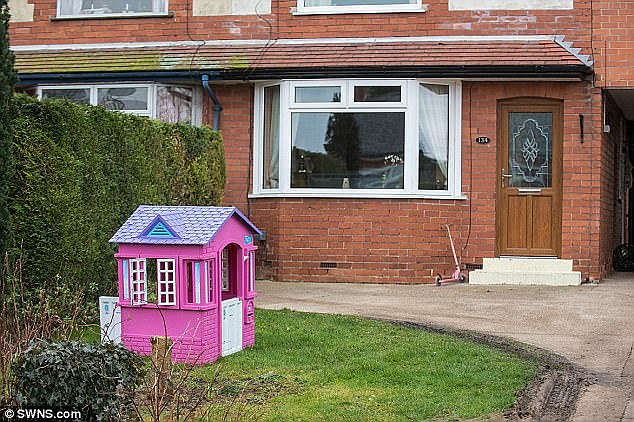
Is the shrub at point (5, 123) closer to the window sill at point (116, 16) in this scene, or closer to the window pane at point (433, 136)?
the window pane at point (433, 136)

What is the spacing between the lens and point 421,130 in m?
14.7

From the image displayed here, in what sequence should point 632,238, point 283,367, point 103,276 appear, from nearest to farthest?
1. point 283,367
2. point 103,276
3. point 632,238

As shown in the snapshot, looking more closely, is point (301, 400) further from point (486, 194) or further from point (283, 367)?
point (486, 194)

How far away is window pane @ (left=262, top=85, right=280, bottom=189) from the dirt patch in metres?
6.32

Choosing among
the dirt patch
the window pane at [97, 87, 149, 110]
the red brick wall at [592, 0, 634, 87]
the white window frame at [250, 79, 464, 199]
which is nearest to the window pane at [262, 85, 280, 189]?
the white window frame at [250, 79, 464, 199]

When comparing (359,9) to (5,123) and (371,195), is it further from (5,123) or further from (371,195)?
(5,123)

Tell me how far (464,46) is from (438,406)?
9.15 metres

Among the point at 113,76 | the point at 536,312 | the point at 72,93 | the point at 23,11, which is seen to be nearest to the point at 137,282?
the point at 536,312

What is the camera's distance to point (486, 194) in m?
14.7

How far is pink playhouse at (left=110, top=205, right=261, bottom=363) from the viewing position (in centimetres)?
786

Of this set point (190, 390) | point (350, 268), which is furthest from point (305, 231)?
point (190, 390)

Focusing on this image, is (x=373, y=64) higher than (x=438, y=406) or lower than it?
higher

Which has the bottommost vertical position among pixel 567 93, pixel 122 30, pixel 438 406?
pixel 438 406

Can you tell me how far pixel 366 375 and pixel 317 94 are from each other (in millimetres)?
8115
